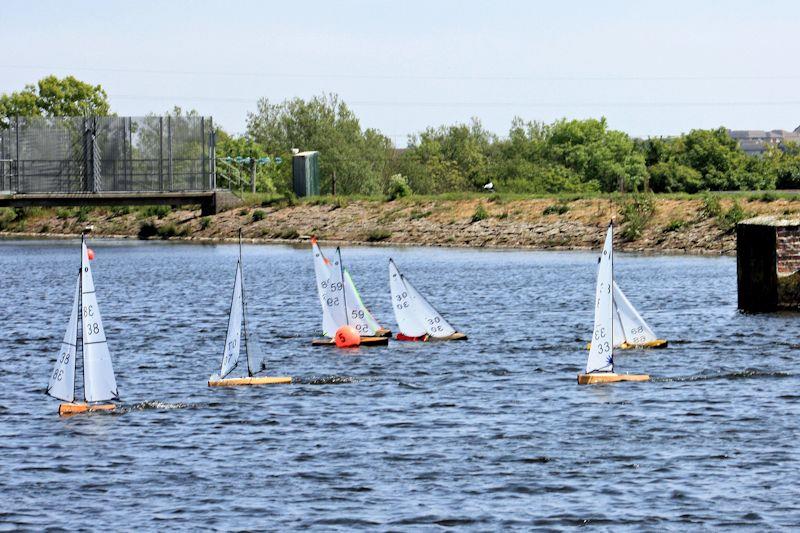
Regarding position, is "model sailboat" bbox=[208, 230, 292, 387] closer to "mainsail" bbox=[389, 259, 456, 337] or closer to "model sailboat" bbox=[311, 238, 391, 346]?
"model sailboat" bbox=[311, 238, 391, 346]

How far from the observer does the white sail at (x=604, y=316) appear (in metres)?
41.4

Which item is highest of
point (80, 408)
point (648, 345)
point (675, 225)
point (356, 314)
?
point (675, 225)

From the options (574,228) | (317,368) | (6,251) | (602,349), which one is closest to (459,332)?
(317,368)

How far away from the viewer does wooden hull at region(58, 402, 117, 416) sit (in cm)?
4119

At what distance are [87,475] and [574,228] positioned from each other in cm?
10752

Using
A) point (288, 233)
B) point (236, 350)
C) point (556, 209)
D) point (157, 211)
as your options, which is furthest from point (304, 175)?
point (236, 350)

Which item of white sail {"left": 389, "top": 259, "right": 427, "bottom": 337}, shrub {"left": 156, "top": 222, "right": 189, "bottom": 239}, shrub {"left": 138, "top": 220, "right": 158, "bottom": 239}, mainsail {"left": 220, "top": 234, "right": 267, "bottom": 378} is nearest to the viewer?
mainsail {"left": 220, "top": 234, "right": 267, "bottom": 378}

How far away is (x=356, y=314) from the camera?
57844 mm

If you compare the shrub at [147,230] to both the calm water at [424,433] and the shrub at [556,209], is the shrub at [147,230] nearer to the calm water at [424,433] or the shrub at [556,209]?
the shrub at [556,209]

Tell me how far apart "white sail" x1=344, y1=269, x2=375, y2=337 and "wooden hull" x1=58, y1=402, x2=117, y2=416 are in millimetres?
16102

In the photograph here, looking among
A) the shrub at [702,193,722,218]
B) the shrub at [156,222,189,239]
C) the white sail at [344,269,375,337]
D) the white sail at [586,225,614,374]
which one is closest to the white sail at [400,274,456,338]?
the white sail at [344,269,375,337]

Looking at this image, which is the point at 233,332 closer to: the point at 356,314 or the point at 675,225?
the point at 356,314

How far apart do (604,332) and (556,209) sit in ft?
333

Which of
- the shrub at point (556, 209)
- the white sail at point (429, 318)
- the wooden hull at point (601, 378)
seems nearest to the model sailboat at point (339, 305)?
the white sail at point (429, 318)
